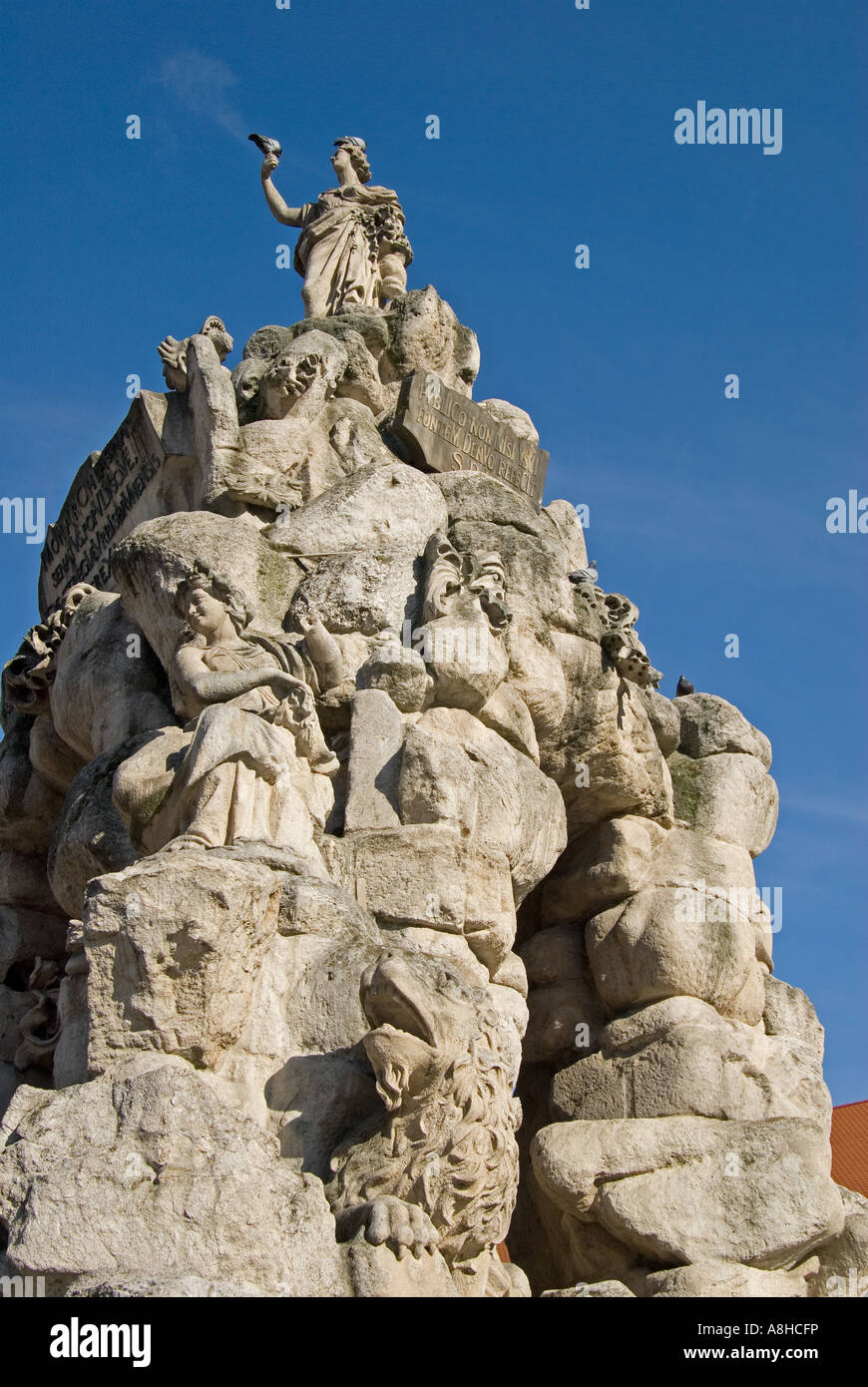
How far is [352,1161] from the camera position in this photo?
7.34 m

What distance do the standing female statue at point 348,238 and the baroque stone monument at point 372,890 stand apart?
32 centimetres

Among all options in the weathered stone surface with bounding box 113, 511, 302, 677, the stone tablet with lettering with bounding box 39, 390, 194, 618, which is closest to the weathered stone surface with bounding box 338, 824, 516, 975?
the weathered stone surface with bounding box 113, 511, 302, 677

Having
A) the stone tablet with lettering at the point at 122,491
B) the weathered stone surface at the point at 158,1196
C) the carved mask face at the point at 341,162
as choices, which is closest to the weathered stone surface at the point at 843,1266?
the weathered stone surface at the point at 158,1196

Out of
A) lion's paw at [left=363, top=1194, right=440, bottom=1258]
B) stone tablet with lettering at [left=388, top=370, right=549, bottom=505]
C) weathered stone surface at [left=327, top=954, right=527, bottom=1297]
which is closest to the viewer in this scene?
lion's paw at [left=363, top=1194, right=440, bottom=1258]

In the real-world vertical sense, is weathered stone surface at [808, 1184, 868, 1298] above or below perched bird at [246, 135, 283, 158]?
below

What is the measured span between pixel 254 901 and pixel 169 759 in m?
1.42

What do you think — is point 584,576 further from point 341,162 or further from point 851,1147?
point 851,1147

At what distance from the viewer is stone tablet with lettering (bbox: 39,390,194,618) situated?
11766 mm

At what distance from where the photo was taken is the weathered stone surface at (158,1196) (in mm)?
6648

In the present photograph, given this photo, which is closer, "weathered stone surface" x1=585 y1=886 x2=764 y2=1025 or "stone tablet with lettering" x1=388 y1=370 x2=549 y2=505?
"weathered stone surface" x1=585 y1=886 x2=764 y2=1025

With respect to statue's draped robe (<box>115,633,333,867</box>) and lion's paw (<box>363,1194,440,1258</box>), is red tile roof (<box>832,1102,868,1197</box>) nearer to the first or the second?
statue's draped robe (<box>115,633,333,867</box>)

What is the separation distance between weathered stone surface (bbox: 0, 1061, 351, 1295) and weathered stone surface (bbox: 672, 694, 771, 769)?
552cm

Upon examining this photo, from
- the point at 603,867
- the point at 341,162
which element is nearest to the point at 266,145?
the point at 341,162

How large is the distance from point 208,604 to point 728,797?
12.8 feet
